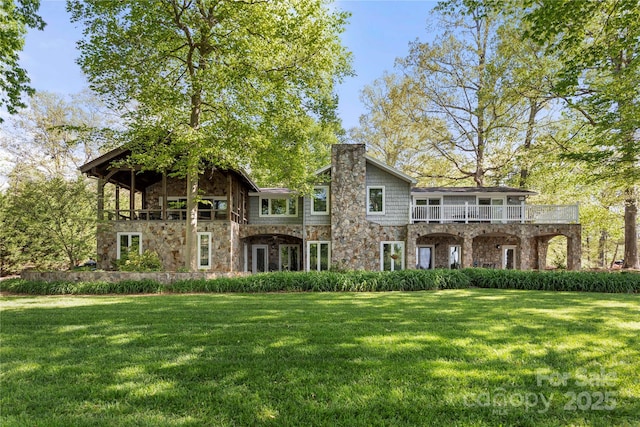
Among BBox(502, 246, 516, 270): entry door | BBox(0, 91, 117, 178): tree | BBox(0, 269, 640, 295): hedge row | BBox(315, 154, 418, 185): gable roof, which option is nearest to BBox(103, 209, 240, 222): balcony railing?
BBox(315, 154, 418, 185): gable roof

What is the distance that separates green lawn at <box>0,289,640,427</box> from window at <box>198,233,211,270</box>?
1043cm

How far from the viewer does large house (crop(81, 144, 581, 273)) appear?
1683 cm

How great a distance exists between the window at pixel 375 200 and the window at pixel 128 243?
11.7 meters

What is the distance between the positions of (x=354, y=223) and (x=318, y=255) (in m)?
2.62

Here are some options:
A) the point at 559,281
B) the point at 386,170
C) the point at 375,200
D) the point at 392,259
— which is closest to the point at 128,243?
the point at 375,200

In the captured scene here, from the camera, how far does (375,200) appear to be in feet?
61.2

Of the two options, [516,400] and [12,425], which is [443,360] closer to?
[516,400]

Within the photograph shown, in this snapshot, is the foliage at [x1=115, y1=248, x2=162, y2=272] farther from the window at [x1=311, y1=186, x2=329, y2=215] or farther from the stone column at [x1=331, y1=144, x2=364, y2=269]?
the stone column at [x1=331, y1=144, x2=364, y2=269]

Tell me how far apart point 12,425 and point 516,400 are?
4282mm

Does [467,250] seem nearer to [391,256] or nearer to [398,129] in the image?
[391,256]

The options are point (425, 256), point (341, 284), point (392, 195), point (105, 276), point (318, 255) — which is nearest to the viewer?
point (341, 284)

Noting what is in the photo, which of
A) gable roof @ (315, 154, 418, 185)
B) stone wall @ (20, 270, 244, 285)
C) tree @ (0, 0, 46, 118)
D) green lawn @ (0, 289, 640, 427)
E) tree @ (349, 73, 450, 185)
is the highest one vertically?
tree @ (349, 73, 450, 185)

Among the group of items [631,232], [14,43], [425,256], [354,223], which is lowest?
[425,256]

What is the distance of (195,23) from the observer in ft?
44.1
